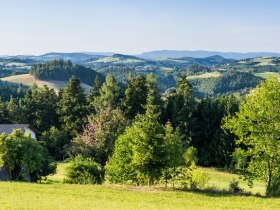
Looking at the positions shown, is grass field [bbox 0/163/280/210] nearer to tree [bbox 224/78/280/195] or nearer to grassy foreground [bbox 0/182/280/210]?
grassy foreground [bbox 0/182/280/210]

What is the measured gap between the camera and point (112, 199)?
2294cm

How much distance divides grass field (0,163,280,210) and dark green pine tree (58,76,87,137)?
4106 cm

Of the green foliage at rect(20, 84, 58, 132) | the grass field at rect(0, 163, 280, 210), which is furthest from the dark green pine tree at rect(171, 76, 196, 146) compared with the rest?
the grass field at rect(0, 163, 280, 210)

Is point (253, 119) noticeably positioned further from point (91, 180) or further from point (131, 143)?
point (91, 180)

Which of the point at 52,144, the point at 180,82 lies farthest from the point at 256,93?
the point at 52,144

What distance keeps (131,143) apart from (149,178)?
267 centimetres

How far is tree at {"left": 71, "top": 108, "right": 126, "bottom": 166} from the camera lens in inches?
2115

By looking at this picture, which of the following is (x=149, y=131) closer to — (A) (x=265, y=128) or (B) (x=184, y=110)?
(A) (x=265, y=128)

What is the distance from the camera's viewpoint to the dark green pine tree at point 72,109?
6825 centimetres

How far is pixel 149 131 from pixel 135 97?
130 feet

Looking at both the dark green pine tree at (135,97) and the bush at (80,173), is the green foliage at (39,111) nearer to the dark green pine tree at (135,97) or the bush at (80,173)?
the dark green pine tree at (135,97)

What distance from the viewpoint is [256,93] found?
28406 mm

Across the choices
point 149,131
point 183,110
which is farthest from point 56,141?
point 149,131

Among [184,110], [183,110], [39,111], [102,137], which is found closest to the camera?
[102,137]
